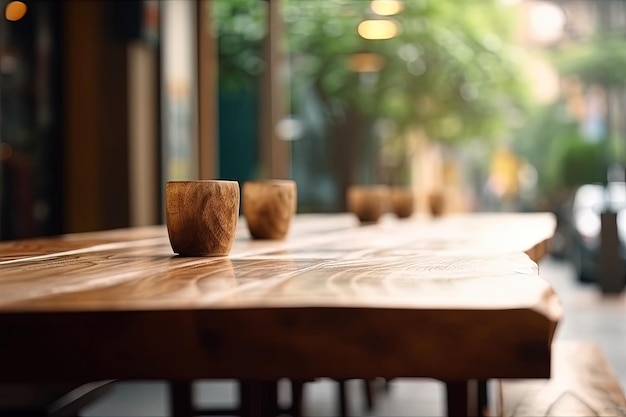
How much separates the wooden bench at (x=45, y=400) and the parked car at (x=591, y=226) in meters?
7.98

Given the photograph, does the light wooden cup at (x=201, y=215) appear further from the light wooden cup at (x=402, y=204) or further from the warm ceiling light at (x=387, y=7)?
the warm ceiling light at (x=387, y=7)

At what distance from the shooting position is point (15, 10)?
15.4ft

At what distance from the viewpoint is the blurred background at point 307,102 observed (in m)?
5.14

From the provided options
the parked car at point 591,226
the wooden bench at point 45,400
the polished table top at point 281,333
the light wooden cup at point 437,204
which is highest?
the polished table top at point 281,333

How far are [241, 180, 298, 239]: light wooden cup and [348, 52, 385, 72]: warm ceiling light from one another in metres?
7.37

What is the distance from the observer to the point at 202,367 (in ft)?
2.70

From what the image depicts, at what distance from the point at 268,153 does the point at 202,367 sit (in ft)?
17.9

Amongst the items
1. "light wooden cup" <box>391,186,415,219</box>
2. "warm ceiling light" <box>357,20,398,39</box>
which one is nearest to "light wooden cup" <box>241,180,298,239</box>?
"light wooden cup" <box>391,186,415,219</box>

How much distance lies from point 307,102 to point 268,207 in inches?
240

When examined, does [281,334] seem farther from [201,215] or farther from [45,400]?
[45,400]

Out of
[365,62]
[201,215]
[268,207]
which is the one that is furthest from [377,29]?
[201,215]

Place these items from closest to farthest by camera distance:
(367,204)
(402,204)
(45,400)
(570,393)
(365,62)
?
(45,400)
(570,393)
(367,204)
(402,204)
(365,62)

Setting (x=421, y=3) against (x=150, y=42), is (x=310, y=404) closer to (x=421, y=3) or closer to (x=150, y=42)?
(x=150, y=42)

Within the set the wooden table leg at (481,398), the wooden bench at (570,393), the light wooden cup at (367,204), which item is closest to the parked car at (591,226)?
the light wooden cup at (367,204)
